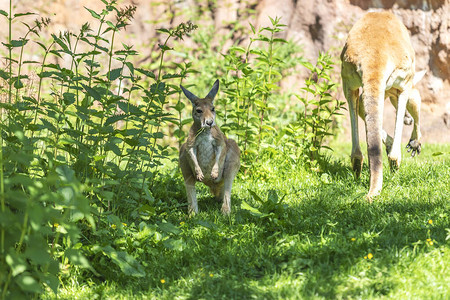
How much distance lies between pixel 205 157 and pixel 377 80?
77.6 inches

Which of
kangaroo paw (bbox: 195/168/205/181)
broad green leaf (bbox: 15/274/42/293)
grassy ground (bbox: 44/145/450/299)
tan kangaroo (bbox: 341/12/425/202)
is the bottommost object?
grassy ground (bbox: 44/145/450/299)

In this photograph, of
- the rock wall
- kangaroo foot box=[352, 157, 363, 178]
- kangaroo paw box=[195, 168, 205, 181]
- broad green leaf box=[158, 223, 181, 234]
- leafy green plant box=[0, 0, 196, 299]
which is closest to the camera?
leafy green plant box=[0, 0, 196, 299]

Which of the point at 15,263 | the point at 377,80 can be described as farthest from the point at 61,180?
the point at 377,80

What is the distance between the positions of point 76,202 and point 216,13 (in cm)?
1034

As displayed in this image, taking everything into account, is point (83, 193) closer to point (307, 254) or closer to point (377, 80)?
point (307, 254)

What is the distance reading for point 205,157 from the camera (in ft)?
18.2

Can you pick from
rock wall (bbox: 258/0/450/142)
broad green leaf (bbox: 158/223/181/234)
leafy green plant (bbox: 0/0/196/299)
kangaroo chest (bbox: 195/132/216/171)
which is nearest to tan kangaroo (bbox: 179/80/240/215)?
kangaroo chest (bbox: 195/132/216/171)

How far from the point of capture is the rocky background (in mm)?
10812

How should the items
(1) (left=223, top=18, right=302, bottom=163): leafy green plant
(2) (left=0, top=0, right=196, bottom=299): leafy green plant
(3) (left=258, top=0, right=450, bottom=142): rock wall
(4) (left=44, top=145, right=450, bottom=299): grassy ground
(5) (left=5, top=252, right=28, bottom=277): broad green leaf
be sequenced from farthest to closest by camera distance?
1. (3) (left=258, top=0, right=450, bottom=142): rock wall
2. (1) (left=223, top=18, right=302, bottom=163): leafy green plant
3. (4) (left=44, top=145, right=450, bottom=299): grassy ground
4. (2) (left=0, top=0, right=196, bottom=299): leafy green plant
5. (5) (left=5, top=252, right=28, bottom=277): broad green leaf

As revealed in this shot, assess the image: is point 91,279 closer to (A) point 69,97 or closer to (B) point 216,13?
(A) point 69,97

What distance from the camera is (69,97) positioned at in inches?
184

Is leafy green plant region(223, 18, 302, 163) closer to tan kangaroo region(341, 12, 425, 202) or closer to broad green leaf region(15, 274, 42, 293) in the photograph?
tan kangaroo region(341, 12, 425, 202)

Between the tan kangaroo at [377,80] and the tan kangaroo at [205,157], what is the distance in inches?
54.2

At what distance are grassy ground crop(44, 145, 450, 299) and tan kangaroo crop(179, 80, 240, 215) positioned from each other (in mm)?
235
